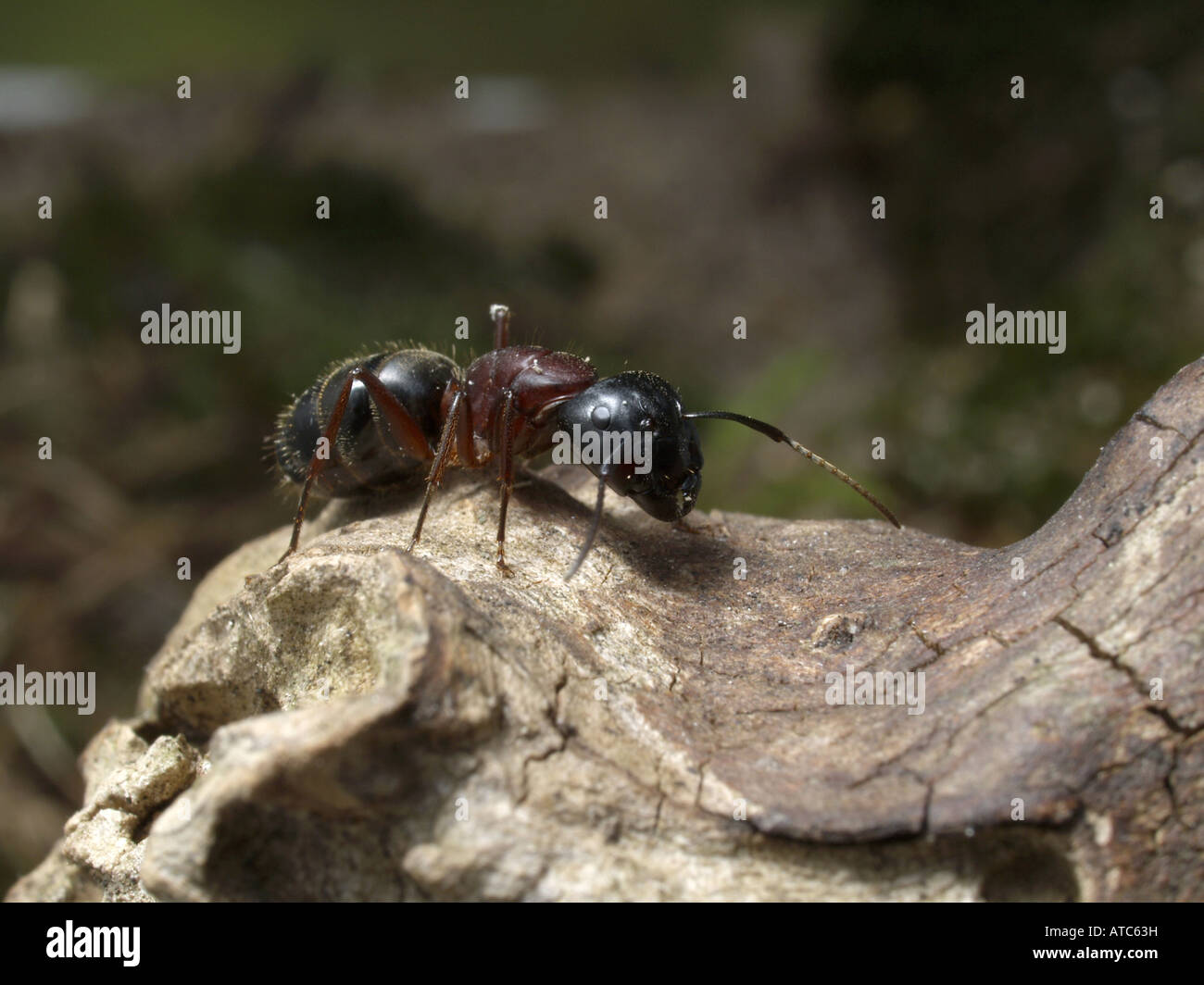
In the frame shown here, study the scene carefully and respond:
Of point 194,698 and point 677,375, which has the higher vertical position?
point 677,375

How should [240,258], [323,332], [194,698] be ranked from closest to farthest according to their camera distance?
[194,698] → [323,332] → [240,258]

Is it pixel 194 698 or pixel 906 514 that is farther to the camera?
pixel 906 514

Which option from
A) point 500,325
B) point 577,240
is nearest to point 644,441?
point 500,325

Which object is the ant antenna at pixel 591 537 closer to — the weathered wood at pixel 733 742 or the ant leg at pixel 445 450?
the weathered wood at pixel 733 742

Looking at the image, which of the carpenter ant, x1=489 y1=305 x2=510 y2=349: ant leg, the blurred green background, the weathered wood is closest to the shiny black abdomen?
the carpenter ant

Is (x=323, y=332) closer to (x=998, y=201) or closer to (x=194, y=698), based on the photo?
(x=194, y=698)

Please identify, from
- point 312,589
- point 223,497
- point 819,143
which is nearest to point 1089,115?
point 819,143

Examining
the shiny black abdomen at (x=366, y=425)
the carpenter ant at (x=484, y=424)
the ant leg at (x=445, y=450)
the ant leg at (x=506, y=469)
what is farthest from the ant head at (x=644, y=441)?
the shiny black abdomen at (x=366, y=425)

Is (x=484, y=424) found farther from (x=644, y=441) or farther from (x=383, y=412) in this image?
(x=644, y=441)
